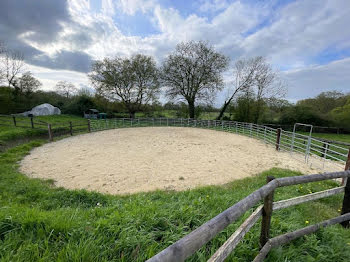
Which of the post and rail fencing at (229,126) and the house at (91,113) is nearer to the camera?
the post and rail fencing at (229,126)

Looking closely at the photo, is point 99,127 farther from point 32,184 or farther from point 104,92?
point 32,184

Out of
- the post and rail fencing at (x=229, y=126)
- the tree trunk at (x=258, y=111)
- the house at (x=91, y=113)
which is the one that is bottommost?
the post and rail fencing at (x=229, y=126)

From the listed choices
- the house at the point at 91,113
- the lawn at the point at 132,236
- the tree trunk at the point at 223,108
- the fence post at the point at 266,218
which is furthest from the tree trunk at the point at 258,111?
the house at the point at 91,113

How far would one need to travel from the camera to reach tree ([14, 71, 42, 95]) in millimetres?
20406

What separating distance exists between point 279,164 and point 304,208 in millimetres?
3559

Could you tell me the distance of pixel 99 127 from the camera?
13758 mm

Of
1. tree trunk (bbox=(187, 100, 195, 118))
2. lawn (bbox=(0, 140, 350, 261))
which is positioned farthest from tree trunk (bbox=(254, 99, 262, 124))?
lawn (bbox=(0, 140, 350, 261))

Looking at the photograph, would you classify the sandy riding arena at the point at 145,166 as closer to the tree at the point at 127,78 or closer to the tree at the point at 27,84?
the tree at the point at 127,78

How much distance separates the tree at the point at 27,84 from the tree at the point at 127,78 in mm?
11828

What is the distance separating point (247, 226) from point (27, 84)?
3052 centimetres

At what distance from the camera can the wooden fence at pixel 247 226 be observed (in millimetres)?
700

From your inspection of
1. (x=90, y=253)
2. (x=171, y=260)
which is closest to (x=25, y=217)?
(x=90, y=253)

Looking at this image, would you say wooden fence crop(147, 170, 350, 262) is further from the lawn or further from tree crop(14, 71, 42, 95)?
tree crop(14, 71, 42, 95)

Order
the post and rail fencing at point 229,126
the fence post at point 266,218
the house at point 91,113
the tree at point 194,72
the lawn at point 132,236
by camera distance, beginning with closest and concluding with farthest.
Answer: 1. the lawn at point 132,236
2. the fence post at point 266,218
3. the post and rail fencing at point 229,126
4. the tree at point 194,72
5. the house at point 91,113
